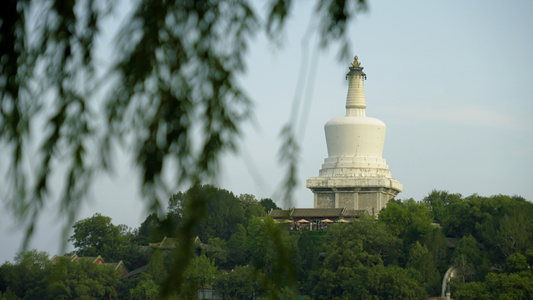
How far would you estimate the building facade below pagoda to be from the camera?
1852 inches

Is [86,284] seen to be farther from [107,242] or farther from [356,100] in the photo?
[356,100]

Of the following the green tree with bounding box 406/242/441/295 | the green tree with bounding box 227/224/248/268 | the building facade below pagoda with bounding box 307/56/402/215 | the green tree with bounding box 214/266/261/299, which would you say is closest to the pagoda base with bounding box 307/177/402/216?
the building facade below pagoda with bounding box 307/56/402/215

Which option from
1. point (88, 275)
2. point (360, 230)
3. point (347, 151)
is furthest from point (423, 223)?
point (88, 275)

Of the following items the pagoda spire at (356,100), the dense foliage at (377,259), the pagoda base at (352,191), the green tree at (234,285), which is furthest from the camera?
the pagoda spire at (356,100)

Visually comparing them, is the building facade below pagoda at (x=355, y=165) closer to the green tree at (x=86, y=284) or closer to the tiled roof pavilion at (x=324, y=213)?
the tiled roof pavilion at (x=324, y=213)

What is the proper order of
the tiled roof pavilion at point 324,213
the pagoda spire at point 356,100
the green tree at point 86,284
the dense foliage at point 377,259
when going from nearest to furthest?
1. the green tree at point 86,284
2. the dense foliage at point 377,259
3. the tiled roof pavilion at point 324,213
4. the pagoda spire at point 356,100

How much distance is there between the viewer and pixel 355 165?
159 feet

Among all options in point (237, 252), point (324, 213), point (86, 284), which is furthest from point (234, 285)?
point (324, 213)

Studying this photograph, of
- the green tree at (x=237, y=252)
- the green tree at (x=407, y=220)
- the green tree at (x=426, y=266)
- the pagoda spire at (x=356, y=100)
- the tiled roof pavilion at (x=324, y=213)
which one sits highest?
the pagoda spire at (x=356, y=100)

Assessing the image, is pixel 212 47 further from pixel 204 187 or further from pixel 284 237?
pixel 284 237

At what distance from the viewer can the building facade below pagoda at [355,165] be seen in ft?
154

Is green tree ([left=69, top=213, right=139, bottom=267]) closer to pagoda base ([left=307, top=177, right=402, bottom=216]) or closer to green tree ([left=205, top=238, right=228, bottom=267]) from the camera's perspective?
green tree ([left=205, top=238, right=228, bottom=267])

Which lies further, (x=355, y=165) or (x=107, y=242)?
(x=355, y=165)

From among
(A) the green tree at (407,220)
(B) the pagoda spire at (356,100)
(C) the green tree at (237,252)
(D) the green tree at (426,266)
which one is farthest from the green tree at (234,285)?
(B) the pagoda spire at (356,100)
